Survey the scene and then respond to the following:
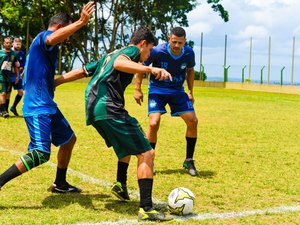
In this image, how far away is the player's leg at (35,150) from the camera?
17.8ft

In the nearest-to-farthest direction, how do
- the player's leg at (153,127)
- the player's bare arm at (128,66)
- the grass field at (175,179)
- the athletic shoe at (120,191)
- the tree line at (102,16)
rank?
the player's bare arm at (128,66) → the grass field at (175,179) → the athletic shoe at (120,191) → the player's leg at (153,127) → the tree line at (102,16)

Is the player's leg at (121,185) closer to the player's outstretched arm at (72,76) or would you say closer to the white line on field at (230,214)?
the white line on field at (230,214)

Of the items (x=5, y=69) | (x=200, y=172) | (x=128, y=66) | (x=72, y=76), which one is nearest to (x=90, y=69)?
(x=72, y=76)

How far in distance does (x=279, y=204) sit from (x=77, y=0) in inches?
1719

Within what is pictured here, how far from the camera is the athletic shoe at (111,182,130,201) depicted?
5.75 m

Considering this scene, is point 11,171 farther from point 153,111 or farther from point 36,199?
point 153,111

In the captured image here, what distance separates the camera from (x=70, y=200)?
5824mm

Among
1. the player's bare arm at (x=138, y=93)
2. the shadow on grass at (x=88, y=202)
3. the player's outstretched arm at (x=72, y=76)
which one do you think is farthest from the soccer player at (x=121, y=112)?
the player's bare arm at (x=138, y=93)

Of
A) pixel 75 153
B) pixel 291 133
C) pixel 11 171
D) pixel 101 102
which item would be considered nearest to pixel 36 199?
pixel 11 171

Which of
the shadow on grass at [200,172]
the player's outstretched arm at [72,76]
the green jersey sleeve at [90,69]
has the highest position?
the green jersey sleeve at [90,69]

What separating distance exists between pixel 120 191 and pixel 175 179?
1471mm

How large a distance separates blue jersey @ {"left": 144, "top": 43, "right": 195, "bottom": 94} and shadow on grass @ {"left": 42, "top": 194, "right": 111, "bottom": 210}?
2.34 meters

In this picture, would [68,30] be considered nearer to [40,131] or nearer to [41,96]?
[41,96]

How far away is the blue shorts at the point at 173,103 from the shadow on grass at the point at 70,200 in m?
2.08
